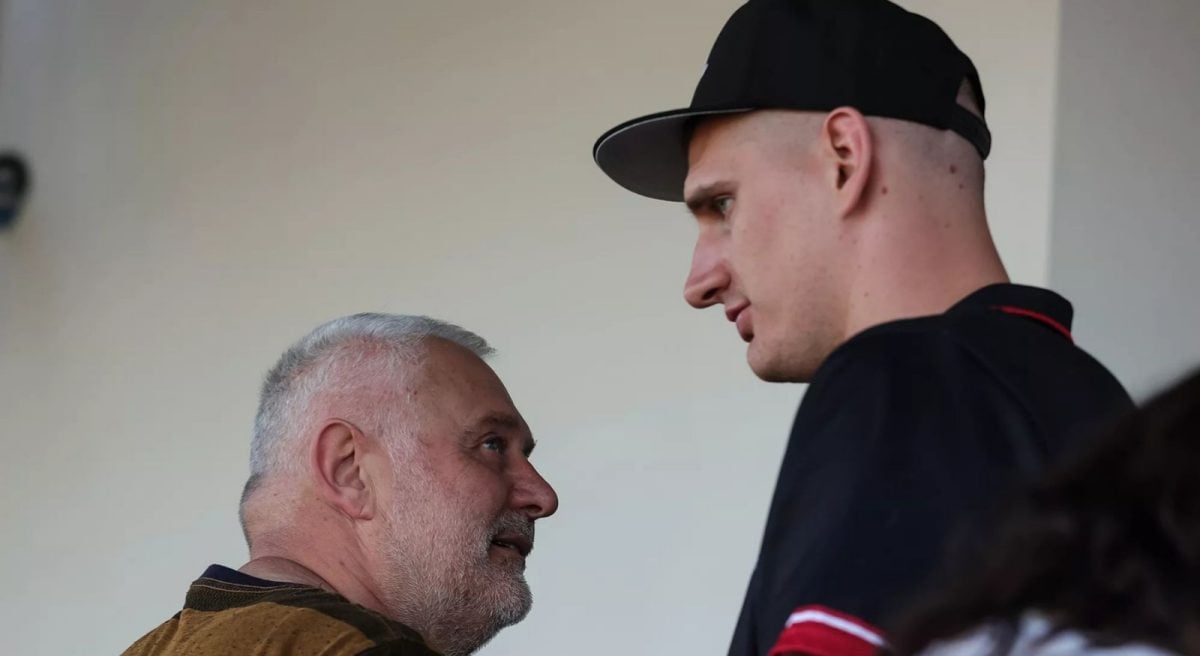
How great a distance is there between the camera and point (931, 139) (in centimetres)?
140

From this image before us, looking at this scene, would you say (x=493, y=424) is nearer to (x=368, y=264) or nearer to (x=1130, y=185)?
(x=1130, y=185)

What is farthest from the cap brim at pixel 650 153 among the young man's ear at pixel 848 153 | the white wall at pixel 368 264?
the white wall at pixel 368 264

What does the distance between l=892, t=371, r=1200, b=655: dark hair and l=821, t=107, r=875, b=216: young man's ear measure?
637mm

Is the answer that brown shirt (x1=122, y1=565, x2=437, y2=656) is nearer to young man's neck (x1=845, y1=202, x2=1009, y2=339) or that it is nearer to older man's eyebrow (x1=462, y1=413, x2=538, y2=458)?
older man's eyebrow (x1=462, y1=413, x2=538, y2=458)

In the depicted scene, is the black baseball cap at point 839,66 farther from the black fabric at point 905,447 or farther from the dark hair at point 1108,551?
the dark hair at point 1108,551

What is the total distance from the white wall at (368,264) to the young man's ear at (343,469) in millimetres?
966

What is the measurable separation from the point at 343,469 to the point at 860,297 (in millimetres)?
975

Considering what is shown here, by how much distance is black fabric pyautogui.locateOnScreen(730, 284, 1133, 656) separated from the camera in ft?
3.49

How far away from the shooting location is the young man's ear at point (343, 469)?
6.92 ft

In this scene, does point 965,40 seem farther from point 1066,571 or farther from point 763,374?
point 1066,571

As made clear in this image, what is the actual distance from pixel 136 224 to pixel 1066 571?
370 cm

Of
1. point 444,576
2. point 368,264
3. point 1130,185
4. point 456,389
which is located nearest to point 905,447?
point 444,576

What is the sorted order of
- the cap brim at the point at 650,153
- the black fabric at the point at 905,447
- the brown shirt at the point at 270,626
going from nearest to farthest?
1. the black fabric at the point at 905,447
2. the cap brim at the point at 650,153
3. the brown shirt at the point at 270,626

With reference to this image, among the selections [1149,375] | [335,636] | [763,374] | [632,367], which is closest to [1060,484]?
[763,374]
